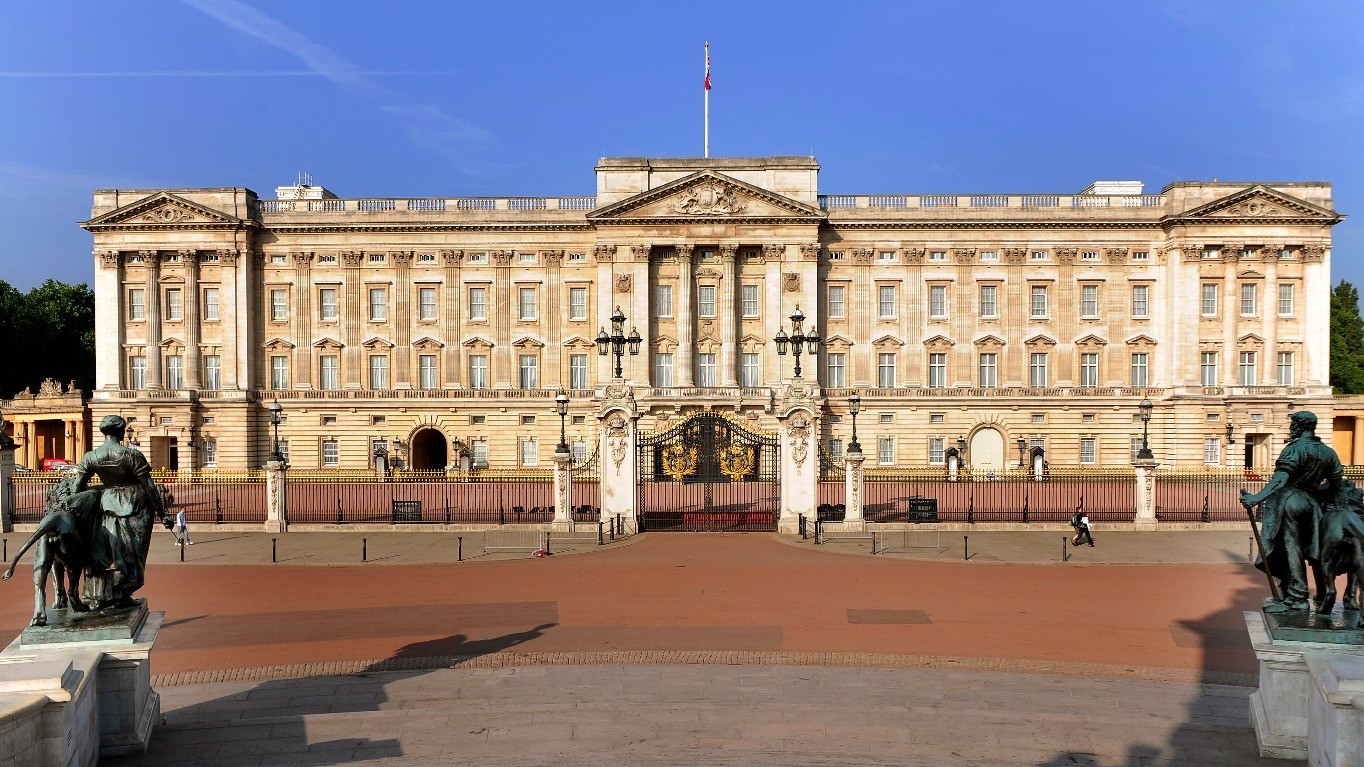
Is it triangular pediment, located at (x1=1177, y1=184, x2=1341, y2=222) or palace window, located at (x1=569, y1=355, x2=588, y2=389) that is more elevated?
triangular pediment, located at (x1=1177, y1=184, x2=1341, y2=222)

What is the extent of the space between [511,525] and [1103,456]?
39051 mm

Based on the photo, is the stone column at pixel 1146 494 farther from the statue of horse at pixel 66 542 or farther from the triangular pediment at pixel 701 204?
the statue of horse at pixel 66 542

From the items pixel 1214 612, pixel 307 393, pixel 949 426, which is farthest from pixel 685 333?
pixel 1214 612

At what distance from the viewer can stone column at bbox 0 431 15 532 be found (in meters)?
28.4

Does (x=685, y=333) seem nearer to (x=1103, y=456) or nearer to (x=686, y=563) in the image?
(x=1103, y=456)

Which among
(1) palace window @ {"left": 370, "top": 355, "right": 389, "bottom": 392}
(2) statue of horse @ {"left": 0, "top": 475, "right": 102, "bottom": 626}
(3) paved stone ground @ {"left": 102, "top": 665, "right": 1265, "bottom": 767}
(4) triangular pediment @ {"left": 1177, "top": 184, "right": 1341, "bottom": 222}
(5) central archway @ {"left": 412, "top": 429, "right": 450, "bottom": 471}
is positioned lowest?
(5) central archway @ {"left": 412, "top": 429, "right": 450, "bottom": 471}

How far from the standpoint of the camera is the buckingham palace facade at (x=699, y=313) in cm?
5100

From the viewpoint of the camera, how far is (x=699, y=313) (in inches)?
2069

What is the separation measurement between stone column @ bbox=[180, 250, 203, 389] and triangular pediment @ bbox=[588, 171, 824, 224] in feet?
79.8

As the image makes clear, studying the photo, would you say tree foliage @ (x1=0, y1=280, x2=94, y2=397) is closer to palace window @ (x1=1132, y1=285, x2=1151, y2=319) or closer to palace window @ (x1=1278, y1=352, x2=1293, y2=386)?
palace window @ (x1=1132, y1=285, x2=1151, y2=319)

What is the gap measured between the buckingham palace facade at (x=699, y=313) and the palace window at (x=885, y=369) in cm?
20

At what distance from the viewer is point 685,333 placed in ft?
170

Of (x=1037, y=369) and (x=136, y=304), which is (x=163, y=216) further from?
(x=1037, y=369)

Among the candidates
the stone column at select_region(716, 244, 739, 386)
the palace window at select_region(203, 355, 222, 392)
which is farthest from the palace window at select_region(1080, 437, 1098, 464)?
the palace window at select_region(203, 355, 222, 392)
